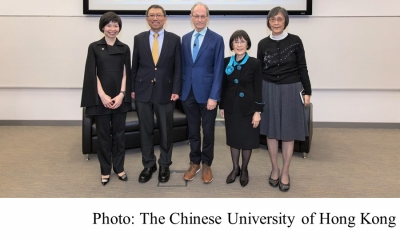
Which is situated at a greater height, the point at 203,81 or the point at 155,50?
the point at 155,50

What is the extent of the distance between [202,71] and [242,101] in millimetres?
394

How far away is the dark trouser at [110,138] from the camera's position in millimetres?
2826

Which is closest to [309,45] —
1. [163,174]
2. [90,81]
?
[163,174]

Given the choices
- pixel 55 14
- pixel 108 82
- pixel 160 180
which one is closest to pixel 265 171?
pixel 160 180

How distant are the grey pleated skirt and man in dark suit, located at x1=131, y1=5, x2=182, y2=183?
73 centimetres

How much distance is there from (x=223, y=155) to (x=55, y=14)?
3237 mm

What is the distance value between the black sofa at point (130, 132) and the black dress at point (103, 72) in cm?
92

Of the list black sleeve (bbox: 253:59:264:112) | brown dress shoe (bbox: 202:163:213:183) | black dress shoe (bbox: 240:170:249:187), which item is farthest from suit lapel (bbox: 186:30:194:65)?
black dress shoe (bbox: 240:170:249:187)

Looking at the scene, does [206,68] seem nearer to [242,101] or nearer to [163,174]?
[242,101]

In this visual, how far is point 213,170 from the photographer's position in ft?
11.1

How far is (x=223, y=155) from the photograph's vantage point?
3879 millimetres

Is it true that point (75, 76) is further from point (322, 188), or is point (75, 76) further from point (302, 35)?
point (322, 188)

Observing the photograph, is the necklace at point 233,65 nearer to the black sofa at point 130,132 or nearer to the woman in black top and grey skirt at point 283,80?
the woman in black top and grey skirt at point 283,80

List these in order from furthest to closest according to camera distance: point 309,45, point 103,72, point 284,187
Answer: point 309,45
point 284,187
point 103,72
